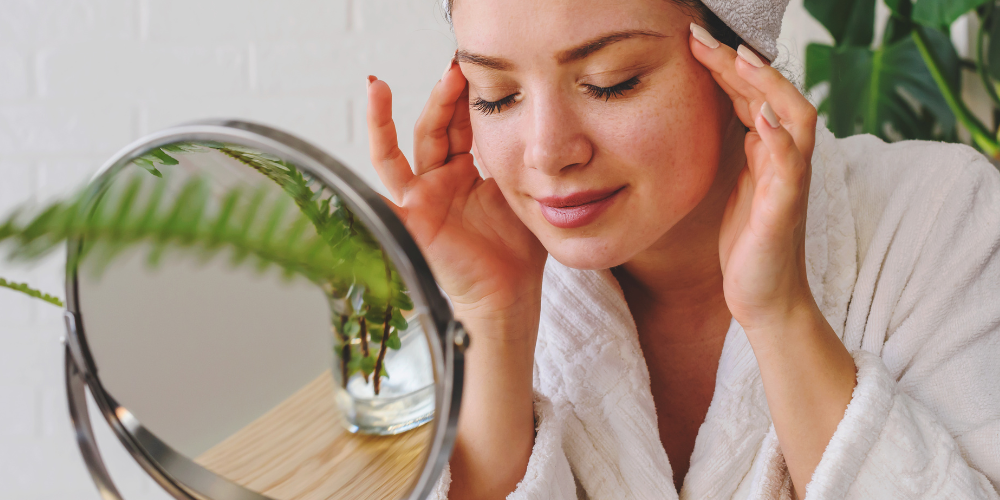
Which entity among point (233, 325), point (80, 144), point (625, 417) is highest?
point (233, 325)

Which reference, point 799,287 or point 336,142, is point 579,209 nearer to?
point 799,287

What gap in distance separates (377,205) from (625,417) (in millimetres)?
617

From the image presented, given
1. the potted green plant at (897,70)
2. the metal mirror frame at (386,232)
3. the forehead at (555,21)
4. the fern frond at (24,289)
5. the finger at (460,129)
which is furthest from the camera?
the potted green plant at (897,70)

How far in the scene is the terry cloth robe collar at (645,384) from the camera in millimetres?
789

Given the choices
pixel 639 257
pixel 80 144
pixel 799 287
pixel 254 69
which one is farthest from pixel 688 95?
pixel 80 144

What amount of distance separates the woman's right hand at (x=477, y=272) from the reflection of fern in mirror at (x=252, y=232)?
35 centimetres

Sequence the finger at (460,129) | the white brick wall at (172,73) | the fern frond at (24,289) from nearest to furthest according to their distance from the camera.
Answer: the fern frond at (24,289) < the finger at (460,129) < the white brick wall at (172,73)

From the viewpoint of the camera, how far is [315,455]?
381mm

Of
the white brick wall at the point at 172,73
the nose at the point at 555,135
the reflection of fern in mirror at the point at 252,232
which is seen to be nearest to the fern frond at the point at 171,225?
the reflection of fern in mirror at the point at 252,232

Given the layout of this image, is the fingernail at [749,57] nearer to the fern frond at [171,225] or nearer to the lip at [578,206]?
the lip at [578,206]

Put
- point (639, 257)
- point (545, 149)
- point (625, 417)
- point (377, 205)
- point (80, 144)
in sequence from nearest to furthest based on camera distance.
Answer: point (377, 205)
point (545, 149)
point (625, 417)
point (639, 257)
point (80, 144)

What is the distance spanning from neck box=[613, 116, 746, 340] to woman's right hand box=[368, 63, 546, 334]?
202 mm

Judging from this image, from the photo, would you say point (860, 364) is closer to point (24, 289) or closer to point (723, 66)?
point (723, 66)

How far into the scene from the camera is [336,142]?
4.89ft
